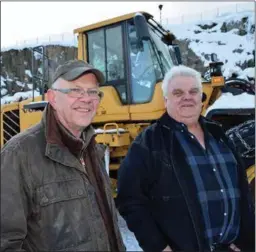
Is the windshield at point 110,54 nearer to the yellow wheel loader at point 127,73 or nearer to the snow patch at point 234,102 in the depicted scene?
the yellow wheel loader at point 127,73

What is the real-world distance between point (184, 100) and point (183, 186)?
55 centimetres

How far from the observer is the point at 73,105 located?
1.90 meters

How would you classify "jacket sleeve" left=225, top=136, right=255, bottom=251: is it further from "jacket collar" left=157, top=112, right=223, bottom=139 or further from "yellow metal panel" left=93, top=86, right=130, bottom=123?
"yellow metal panel" left=93, top=86, right=130, bottom=123

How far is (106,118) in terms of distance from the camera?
6.30 meters

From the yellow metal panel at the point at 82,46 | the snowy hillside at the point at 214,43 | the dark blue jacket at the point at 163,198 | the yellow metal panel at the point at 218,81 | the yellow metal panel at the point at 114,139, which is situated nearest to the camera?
the dark blue jacket at the point at 163,198

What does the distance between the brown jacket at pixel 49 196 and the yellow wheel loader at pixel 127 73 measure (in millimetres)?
4082

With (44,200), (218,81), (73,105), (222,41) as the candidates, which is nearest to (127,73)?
(218,81)

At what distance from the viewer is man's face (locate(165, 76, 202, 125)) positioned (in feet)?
Result: 7.90

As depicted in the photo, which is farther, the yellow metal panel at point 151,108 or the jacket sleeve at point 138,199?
the yellow metal panel at point 151,108

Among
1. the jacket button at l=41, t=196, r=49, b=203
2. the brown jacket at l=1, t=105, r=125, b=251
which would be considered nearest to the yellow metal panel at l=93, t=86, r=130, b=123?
the brown jacket at l=1, t=105, r=125, b=251

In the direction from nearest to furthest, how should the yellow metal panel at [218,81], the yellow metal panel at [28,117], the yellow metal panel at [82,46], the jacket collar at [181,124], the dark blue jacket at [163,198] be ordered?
1. the dark blue jacket at [163,198]
2. the jacket collar at [181,124]
3. the yellow metal panel at [218,81]
4. the yellow metal panel at [82,46]
5. the yellow metal panel at [28,117]

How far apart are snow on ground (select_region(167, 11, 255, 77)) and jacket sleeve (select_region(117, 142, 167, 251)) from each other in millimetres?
28435

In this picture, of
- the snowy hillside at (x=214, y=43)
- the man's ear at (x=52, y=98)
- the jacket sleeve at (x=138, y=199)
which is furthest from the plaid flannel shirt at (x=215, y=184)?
the snowy hillside at (x=214, y=43)

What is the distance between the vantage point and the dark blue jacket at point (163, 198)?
7.09 feet
